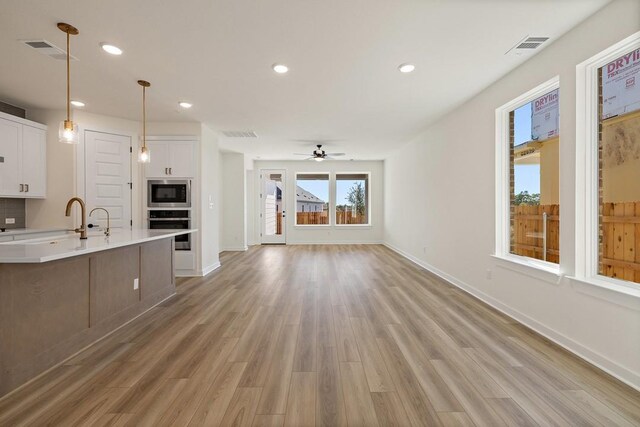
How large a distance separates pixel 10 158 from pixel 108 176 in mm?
1145

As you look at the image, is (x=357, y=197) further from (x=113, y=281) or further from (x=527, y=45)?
(x=113, y=281)

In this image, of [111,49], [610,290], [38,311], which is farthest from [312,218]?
[610,290]

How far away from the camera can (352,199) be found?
9703 millimetres

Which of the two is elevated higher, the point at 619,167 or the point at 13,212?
the point at 619,167

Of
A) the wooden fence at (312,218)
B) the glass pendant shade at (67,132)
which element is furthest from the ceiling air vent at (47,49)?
the wooden fence at (312,218)

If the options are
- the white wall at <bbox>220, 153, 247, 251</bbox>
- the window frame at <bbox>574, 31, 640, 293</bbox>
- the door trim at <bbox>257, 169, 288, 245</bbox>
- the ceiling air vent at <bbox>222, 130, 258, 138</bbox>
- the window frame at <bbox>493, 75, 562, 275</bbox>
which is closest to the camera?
the window frame at <bbox>574, 31, 640, 293</bbox>

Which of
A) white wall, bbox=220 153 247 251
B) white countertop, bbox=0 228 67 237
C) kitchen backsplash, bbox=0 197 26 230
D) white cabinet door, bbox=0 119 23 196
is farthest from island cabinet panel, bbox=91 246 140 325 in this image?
white wall, bbox=220 153 247 251

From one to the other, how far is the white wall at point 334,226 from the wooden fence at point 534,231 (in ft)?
19.9

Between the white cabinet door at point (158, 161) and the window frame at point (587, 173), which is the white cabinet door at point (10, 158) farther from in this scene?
the window frame at point (587, 173)

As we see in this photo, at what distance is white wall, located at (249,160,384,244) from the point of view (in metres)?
9.41

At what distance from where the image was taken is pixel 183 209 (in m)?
5.19

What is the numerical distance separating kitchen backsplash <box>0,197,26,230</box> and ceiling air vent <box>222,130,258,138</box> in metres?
3.45

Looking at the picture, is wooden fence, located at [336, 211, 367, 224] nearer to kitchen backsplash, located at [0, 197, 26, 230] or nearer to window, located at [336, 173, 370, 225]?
window, located at [336, 173, 370, 225]

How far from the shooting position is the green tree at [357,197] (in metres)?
9.69
